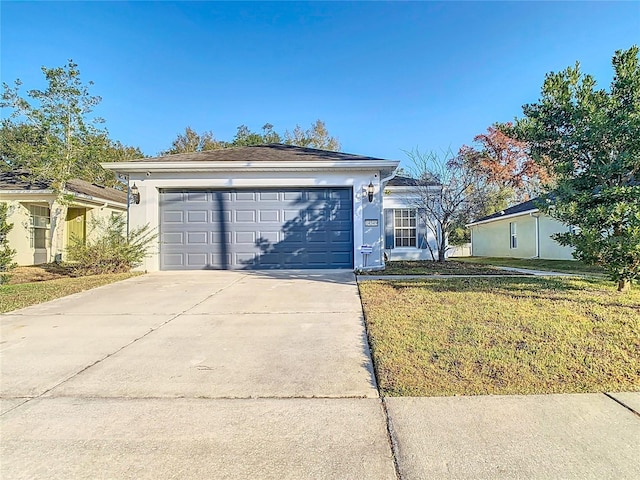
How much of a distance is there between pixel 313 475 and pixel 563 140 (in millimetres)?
6822

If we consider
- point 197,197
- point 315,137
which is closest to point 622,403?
point 197,197

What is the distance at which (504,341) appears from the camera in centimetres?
388

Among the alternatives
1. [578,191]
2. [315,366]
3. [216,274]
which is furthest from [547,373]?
[216,274]

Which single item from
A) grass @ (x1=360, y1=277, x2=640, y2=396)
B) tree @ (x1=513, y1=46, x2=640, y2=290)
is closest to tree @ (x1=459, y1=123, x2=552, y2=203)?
tree @ (x1=513, y1=46, x2=640, y2=290)

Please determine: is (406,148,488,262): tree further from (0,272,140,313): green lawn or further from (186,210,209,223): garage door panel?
(0,272,140,313): green lawn

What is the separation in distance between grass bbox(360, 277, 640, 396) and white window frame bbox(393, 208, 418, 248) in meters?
8.87

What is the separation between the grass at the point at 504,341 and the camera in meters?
3.02

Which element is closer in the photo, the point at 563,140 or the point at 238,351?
the point at 238,351

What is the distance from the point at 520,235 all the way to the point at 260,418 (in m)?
19.4

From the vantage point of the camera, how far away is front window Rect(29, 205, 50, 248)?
13.7m

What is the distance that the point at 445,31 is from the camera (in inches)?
445

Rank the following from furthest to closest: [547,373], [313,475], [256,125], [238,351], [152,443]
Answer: [256,125], [238,351], [547,373], [152,443], [313,475]

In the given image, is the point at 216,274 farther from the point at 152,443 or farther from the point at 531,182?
the point at 531,182

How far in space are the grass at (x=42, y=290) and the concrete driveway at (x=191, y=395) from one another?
70cm
